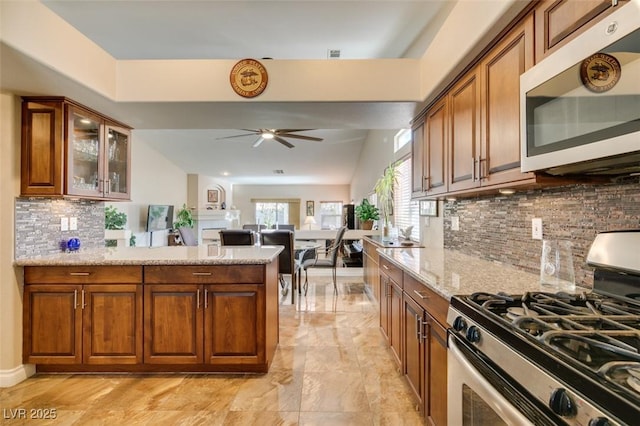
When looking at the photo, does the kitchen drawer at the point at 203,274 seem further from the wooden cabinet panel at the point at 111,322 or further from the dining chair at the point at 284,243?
the dining chair at the point at 284,243

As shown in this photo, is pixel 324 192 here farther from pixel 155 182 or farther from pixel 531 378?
pixel 531 378

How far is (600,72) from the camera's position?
92cm

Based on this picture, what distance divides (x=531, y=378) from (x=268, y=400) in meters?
1.80

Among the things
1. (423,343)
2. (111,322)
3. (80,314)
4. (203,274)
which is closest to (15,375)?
(80,314)

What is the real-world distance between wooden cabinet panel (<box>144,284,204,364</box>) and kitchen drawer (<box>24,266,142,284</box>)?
16cm

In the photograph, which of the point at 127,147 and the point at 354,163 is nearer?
the point at 127,147

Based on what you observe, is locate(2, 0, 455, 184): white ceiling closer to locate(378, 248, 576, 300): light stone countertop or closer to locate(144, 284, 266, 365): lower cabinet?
locate(378, 248, 576, 300): light stone countertop

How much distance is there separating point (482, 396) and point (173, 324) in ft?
7.07

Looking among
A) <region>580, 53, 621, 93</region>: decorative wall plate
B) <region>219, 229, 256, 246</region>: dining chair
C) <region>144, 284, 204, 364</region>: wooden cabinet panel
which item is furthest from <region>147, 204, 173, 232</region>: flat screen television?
<region>580, 53, 621, 93</region>: decorative wall plate

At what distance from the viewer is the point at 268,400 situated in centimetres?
210

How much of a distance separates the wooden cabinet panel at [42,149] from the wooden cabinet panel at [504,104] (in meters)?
3.00

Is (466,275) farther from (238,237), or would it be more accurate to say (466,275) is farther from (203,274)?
(238,237)

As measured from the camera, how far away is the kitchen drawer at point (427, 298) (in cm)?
143

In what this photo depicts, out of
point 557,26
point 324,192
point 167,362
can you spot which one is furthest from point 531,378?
point 324,192
